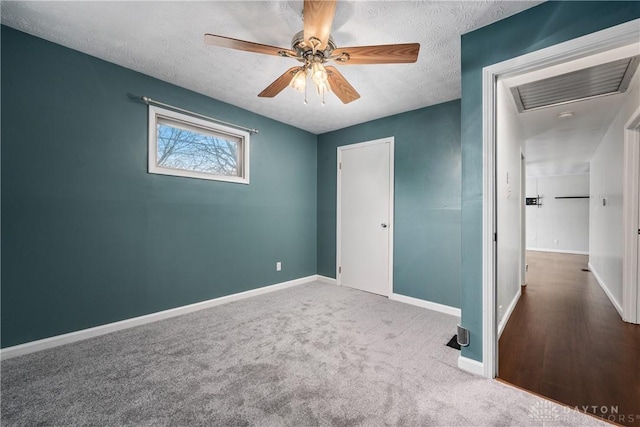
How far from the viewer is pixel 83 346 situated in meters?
2.15

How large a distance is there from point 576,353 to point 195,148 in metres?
4.13

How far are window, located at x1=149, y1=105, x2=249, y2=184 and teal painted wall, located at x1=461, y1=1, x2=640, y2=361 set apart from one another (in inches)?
101

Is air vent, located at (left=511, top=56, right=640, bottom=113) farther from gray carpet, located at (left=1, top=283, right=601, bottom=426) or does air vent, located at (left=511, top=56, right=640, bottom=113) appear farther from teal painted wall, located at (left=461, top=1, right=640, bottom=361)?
gray carpet, located at (left=1, top=283, right=601, bottom=426)

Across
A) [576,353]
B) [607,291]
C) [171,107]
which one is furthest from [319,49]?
[607,291]

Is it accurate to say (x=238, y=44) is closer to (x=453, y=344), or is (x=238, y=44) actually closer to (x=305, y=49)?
(x=305, y=49)

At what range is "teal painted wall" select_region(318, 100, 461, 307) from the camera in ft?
10.1

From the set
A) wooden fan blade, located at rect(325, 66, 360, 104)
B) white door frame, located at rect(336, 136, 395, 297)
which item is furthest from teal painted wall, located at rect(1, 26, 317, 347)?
wooden fan blade, located at rect(325, 66, 360, 104)

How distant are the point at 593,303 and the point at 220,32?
5115 mm

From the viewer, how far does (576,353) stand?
7.08ft

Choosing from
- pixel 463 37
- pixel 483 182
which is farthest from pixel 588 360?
pixel 463 37

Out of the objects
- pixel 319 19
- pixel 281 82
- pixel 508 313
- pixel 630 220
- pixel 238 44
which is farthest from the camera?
pixel 508 313

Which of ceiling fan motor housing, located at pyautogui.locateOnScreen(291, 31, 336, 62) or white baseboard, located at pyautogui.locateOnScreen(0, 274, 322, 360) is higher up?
ceiling fan motor housing, located at pyautogui.locateOnScreen(291, 31, 336, 62)

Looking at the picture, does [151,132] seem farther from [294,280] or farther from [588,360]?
[588,360]

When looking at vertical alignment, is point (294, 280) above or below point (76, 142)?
below
